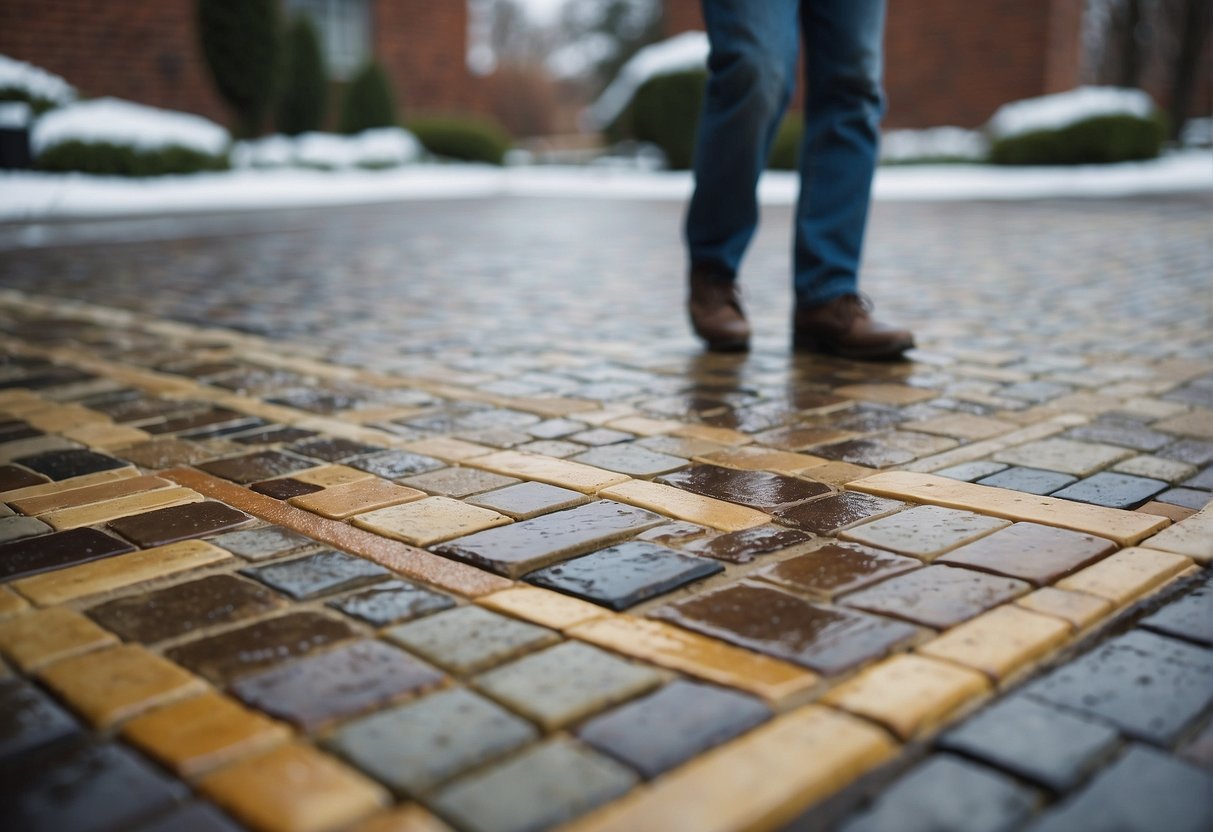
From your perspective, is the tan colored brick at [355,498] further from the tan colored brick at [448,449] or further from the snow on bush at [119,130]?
the snow on bush at [119,130]

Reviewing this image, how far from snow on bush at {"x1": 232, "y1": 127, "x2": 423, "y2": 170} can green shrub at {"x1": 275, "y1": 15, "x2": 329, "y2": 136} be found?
0.31 metres

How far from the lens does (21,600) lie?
138cm

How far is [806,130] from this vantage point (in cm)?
314

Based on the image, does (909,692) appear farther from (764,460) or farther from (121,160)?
(121,160)

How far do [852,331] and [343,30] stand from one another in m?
15.6

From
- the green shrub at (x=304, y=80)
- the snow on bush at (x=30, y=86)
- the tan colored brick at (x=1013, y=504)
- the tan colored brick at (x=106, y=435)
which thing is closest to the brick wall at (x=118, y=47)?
the green shrub at (x=304, y=80)

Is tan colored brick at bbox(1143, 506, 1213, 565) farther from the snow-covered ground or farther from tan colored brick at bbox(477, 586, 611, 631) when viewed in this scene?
the snow-covered ground

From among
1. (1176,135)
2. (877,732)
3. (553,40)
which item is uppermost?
(553,40)

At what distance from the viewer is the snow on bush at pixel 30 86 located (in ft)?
34.7

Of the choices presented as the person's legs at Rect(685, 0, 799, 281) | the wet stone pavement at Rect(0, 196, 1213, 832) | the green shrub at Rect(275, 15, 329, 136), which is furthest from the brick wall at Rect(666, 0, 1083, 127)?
the person's legs at Rect(685, 0, 799, 281)

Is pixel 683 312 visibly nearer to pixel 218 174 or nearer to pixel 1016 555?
pixel 1016 555

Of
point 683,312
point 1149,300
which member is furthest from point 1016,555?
point 1149,300

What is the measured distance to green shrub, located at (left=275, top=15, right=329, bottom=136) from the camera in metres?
14.3

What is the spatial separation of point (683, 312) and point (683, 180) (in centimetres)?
1018
